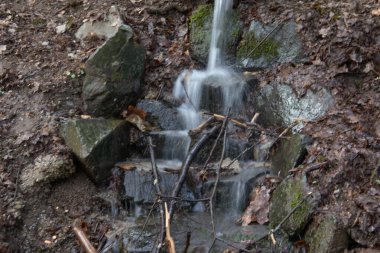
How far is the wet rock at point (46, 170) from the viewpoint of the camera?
598 centimetres

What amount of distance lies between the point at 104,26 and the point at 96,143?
102 inches

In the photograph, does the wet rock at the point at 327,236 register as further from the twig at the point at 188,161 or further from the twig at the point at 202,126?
the twig at the point at 202,126

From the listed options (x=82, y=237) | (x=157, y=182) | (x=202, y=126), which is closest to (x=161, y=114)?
(x=202, y=126)

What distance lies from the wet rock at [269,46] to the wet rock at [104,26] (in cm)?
210

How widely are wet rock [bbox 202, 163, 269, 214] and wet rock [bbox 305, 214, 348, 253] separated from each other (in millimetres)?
1206

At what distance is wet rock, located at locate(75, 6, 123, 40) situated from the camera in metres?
→ 7.82

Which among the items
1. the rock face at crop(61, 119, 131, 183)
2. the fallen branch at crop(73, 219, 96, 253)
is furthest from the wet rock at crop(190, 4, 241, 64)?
the fallen branch at crop(73, 219, 96, 253)

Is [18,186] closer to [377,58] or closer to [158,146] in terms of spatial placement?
[158,146]

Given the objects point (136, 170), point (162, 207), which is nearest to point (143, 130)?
point (136, 170)

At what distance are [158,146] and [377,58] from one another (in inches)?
131

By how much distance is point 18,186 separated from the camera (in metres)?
5.89

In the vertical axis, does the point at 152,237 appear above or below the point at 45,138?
below

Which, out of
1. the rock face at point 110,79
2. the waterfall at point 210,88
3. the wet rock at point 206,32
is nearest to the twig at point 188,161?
the waterfall at point 210,88

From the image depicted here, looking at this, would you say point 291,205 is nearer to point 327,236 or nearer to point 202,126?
point 327,236
